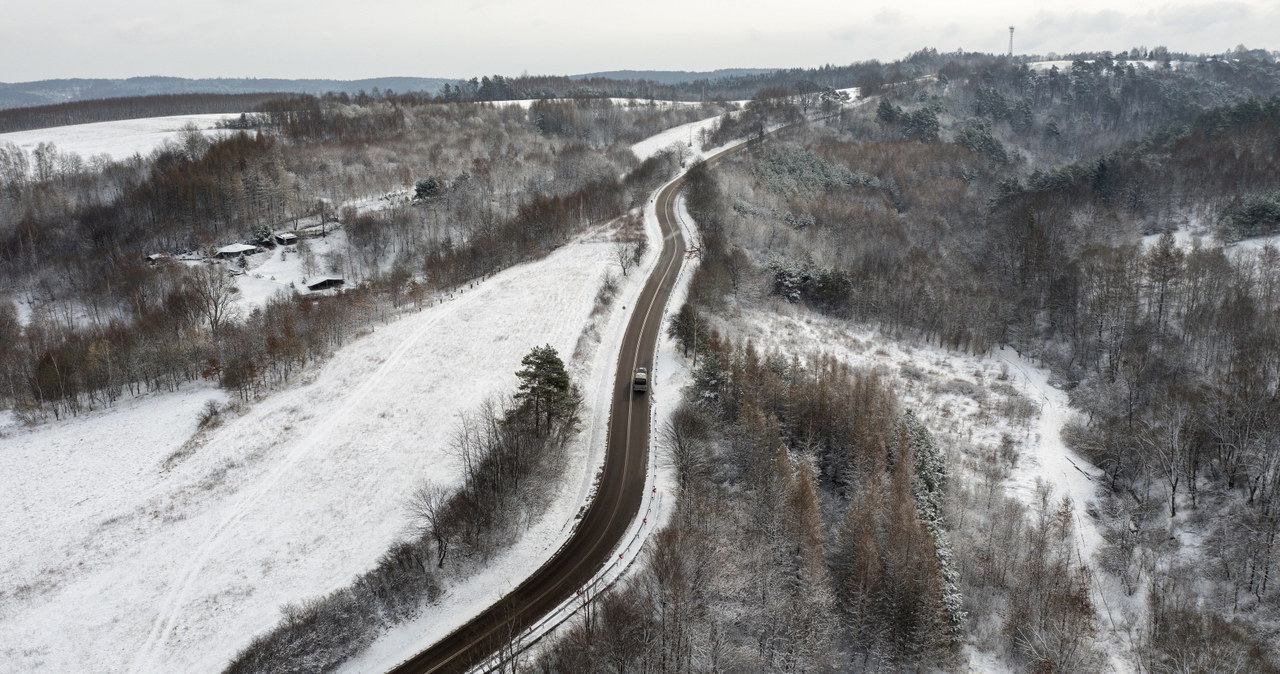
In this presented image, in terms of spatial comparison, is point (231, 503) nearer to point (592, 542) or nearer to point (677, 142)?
point (592, 542)

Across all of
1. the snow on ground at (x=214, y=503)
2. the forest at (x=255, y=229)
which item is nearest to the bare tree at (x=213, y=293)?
the forest at (x=255, y=229)

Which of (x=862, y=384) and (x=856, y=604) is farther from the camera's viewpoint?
(x=862, y=384)

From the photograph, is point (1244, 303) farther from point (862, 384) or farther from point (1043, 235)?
point (862, 384)

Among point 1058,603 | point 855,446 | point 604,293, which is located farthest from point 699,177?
point 1058,603

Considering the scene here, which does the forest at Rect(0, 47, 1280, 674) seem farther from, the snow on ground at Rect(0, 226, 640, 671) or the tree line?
the snow on ground at Rect(0, 226, 640, 671)

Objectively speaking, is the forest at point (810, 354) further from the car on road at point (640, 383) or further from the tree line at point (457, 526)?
the car on road at point (640, 383)

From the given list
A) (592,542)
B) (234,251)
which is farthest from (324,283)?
(592,542)
